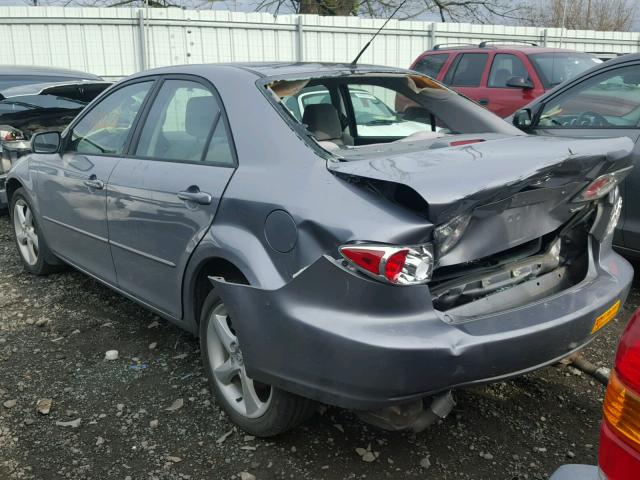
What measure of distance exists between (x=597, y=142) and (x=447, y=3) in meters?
19.4

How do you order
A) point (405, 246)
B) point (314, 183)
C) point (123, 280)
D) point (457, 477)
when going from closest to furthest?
point (405, 246) < point (314, 183) < point (457, 477) < point (123, 280)

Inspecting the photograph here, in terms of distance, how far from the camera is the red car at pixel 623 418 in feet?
4.59

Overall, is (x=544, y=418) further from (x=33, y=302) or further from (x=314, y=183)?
(x=33, y=302)

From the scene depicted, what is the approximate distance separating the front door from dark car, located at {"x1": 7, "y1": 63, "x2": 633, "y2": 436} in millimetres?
110

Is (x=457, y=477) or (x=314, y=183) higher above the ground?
(x=314, y=183)

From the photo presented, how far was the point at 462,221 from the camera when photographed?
2262 millimetres

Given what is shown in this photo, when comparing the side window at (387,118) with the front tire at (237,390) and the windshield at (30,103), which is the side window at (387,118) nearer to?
the front tire at (237,390)

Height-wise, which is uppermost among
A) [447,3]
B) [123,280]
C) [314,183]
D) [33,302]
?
[447,3]

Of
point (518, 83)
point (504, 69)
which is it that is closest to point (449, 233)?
point (518, 83)

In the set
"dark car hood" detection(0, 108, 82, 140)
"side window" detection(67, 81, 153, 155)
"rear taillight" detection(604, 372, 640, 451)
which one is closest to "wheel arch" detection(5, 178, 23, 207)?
"side window" detection(67, 81, 153, 155)

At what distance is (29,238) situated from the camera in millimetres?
5051

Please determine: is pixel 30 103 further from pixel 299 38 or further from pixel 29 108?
Answer: pixel 299 38

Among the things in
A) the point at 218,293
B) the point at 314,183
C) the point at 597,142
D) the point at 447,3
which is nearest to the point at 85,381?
the point at 218,293

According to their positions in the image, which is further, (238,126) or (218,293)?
(238,126)
